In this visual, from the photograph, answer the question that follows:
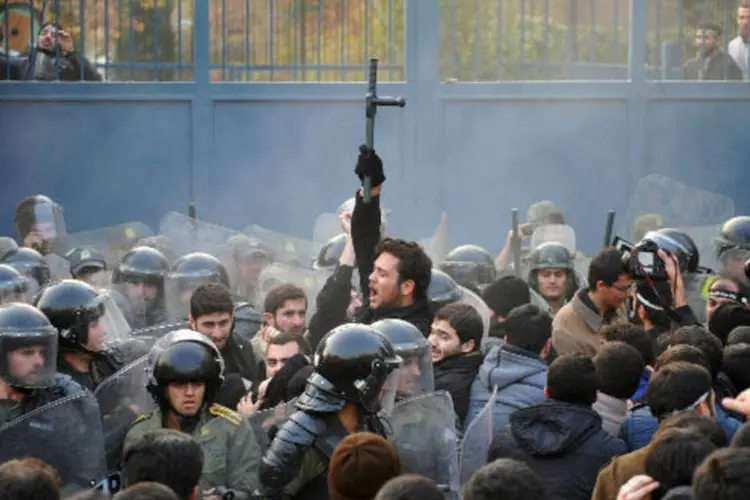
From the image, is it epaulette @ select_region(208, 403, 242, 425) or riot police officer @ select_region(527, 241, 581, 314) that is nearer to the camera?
epaulette @ select_region(208, 403, 242, 425)

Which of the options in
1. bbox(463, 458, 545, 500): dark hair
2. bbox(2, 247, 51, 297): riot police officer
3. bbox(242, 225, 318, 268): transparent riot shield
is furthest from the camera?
bbox(242, 225, 318, 268): transparent riot shield

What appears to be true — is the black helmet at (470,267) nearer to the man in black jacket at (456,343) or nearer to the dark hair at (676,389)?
the man in black jacket at (456,343)

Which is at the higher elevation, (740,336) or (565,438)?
(740,336)

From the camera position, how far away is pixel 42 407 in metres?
6.61

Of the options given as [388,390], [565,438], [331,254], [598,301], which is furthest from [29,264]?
[565,438]

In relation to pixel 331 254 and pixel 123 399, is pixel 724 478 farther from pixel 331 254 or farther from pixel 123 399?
pixel 331 254

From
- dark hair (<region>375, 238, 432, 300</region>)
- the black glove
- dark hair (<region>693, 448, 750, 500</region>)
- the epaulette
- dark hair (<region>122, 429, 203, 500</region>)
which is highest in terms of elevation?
the black glove

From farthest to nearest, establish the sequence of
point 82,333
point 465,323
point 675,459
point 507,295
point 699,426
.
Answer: point 507,295
point 82,333
point 465,323
point 699,426
point 675,459

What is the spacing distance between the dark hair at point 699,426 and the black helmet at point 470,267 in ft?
15.5

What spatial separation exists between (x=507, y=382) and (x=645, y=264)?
2.17 metres

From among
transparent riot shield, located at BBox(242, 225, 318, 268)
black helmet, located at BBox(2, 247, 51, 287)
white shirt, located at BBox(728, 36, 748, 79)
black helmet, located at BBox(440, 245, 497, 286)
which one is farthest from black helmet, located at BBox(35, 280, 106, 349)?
white shirt, located at BBox(728, 36, 748, 79)

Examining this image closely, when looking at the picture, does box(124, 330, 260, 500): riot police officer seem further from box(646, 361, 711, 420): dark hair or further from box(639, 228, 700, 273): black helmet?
box(639, 228, 700, 273): black helmet

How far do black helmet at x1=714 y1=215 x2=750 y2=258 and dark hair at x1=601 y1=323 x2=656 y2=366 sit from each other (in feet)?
10.5

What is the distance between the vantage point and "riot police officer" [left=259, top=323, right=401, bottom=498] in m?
6.24
